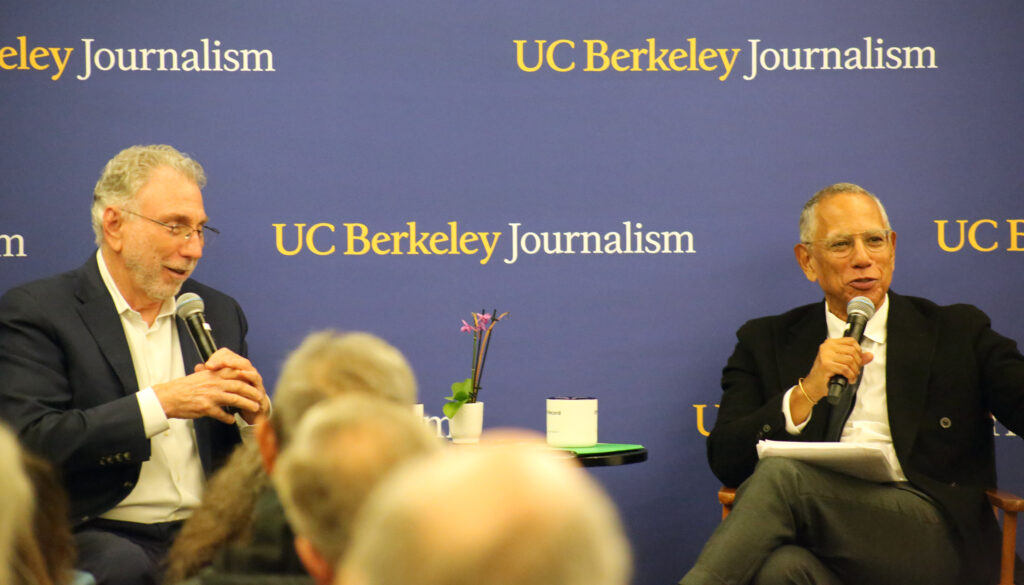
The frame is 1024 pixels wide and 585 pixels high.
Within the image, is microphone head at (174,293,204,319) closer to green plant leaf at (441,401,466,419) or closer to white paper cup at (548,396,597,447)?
green plant leaf at (441,401,466,419)

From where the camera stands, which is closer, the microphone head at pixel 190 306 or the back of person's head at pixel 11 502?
the back of person's head at pixel 11 502

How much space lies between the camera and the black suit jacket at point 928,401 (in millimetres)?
3346

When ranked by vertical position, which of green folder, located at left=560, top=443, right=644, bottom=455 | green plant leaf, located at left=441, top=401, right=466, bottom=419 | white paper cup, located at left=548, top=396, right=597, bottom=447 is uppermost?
green plant leaf, located at left=441, top=401, right=466, bottom=419

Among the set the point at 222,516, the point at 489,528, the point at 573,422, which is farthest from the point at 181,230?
the point at 489,528

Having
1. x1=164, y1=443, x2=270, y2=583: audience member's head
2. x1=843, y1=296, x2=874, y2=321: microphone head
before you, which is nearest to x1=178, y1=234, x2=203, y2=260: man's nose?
x1=164, y1=443, x2=270, y2=583: audience member's head

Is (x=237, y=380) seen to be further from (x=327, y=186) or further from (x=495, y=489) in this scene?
(x=495, y=489)

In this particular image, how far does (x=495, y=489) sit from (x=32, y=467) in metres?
0.97

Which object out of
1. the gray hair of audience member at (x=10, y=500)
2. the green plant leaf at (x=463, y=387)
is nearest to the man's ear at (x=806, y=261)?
the green plant leaf at (x=463, y=387)

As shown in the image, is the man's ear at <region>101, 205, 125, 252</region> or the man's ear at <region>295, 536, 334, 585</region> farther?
the man's ear at <region>101, 205, 125, 252</region>

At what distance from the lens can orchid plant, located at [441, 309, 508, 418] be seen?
345 cm

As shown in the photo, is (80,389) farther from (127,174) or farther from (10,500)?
(10,500)

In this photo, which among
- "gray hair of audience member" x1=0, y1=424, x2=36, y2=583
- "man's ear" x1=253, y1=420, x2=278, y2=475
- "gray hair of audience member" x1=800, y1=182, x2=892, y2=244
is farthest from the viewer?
"gray hair of audience member" x1=800, y1=182, x2=892, y2=244

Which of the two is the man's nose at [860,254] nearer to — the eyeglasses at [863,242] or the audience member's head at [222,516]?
the eyeglasses at [863,242]

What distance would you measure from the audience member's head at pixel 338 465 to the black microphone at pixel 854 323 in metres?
2.23
